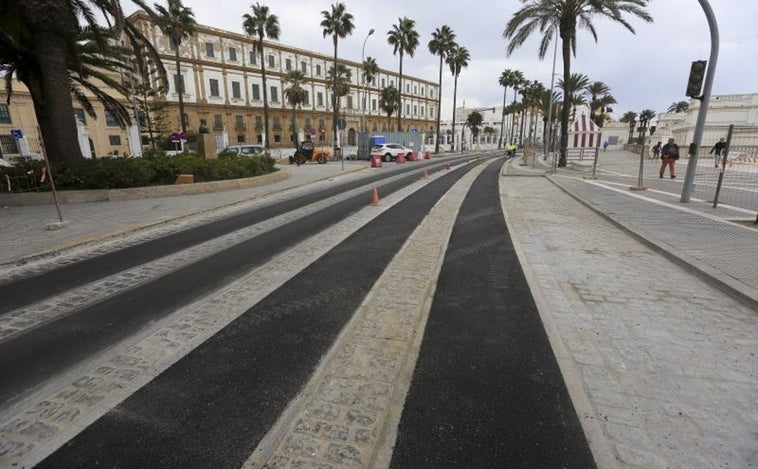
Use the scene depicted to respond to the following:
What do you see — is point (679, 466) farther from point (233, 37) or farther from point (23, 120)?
point (233, 37)

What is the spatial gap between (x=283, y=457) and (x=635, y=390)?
263 cm

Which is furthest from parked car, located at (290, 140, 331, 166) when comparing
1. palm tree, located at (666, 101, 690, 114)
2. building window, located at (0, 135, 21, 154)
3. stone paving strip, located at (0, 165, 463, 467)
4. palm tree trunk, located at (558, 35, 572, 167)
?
palm tree, located at (666, 101, 690, 114)

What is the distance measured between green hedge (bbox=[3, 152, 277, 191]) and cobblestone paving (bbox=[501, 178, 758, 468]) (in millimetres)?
13118

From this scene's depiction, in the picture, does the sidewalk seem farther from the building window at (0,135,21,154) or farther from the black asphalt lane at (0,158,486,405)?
the building window at (0,135,21,154)

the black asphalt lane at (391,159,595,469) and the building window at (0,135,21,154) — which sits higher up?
the building window at (0,135,21,154)

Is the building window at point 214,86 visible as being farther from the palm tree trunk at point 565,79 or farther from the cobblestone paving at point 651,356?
the cobblestone paving at point 651,356

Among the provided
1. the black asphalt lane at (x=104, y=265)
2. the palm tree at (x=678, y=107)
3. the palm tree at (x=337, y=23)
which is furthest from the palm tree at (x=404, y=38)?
the palm tree at (x=678, y=107)

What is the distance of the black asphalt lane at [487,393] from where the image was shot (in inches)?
92.0

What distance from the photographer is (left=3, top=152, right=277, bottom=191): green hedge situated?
12242 mm

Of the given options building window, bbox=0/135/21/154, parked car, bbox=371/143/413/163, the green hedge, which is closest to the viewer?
the green hedge

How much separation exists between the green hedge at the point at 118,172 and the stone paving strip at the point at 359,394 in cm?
1208

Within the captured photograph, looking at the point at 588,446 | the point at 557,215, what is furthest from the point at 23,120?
the point at 588,446

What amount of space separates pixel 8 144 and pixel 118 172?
33.0 m

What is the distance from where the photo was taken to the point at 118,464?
2.27m
